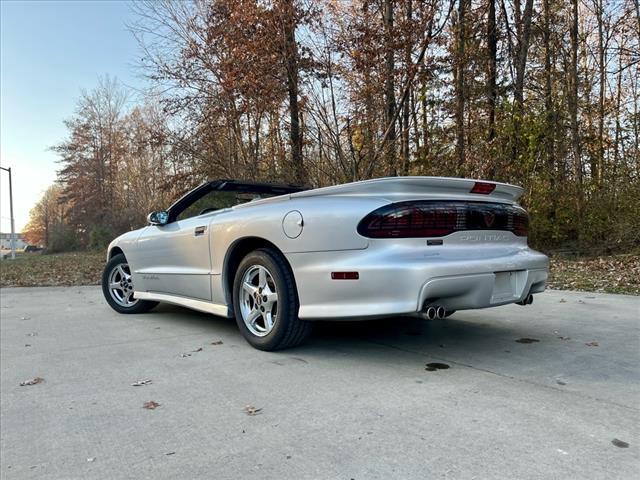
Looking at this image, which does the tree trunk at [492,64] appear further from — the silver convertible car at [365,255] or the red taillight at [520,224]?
the silver convertible car at [365,255]

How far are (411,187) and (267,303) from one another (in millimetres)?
1425

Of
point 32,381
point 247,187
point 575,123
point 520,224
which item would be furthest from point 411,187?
point 575,123

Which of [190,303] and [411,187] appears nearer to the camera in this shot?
[411,187]

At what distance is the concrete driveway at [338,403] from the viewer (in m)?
2.05

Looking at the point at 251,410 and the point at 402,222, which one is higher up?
the point at 402,222

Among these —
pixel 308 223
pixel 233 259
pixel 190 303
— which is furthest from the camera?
pixel 190 303

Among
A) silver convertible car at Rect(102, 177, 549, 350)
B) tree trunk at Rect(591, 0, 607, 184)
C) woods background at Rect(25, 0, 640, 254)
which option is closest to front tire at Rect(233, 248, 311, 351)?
silver convertible car at Rect(102, 177, 549, 350)

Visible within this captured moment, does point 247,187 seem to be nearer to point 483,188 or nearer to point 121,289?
point 121,289

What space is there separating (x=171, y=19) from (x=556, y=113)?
11.0 metres

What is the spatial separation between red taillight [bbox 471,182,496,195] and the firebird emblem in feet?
0.60

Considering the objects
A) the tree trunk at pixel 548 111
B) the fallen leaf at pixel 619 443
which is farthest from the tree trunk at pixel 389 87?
the fallen leaf at pixel 619 443

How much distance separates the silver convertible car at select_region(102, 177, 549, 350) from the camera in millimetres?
3076

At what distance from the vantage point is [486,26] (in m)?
13.0

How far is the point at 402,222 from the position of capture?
3.12 meters
